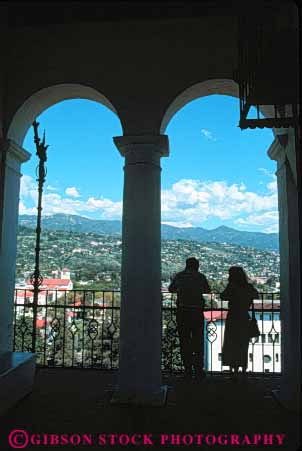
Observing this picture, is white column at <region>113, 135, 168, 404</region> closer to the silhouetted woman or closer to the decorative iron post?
the silhouetted woman

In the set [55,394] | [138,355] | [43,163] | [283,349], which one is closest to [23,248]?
[43,163]

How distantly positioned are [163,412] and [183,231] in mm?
4061

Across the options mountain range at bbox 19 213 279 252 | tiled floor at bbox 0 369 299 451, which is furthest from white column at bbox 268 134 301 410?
mountain range at bbox 19 213 279 252

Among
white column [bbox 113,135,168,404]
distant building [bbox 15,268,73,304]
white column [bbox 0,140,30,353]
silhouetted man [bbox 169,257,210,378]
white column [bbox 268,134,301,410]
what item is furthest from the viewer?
distant building [bbox 15,268,73,304]

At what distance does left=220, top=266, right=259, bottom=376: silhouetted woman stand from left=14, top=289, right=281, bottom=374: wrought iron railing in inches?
26.3

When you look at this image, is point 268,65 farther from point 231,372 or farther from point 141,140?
point 231,372

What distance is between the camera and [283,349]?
539cm

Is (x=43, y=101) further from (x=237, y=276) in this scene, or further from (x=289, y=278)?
(x=289, y=278)

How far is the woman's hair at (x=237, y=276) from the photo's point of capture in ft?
19.5

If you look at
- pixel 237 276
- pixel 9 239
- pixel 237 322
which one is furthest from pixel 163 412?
pixel 9 239

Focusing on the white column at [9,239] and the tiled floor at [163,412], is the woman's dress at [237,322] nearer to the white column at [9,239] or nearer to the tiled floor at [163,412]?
the tiled floor at [163,412]

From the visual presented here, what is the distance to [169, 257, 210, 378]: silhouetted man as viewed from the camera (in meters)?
6.14

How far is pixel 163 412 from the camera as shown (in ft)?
15.8


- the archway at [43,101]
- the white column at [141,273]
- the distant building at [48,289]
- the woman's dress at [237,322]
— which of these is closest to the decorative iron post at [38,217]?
the distant building at [48,289]
